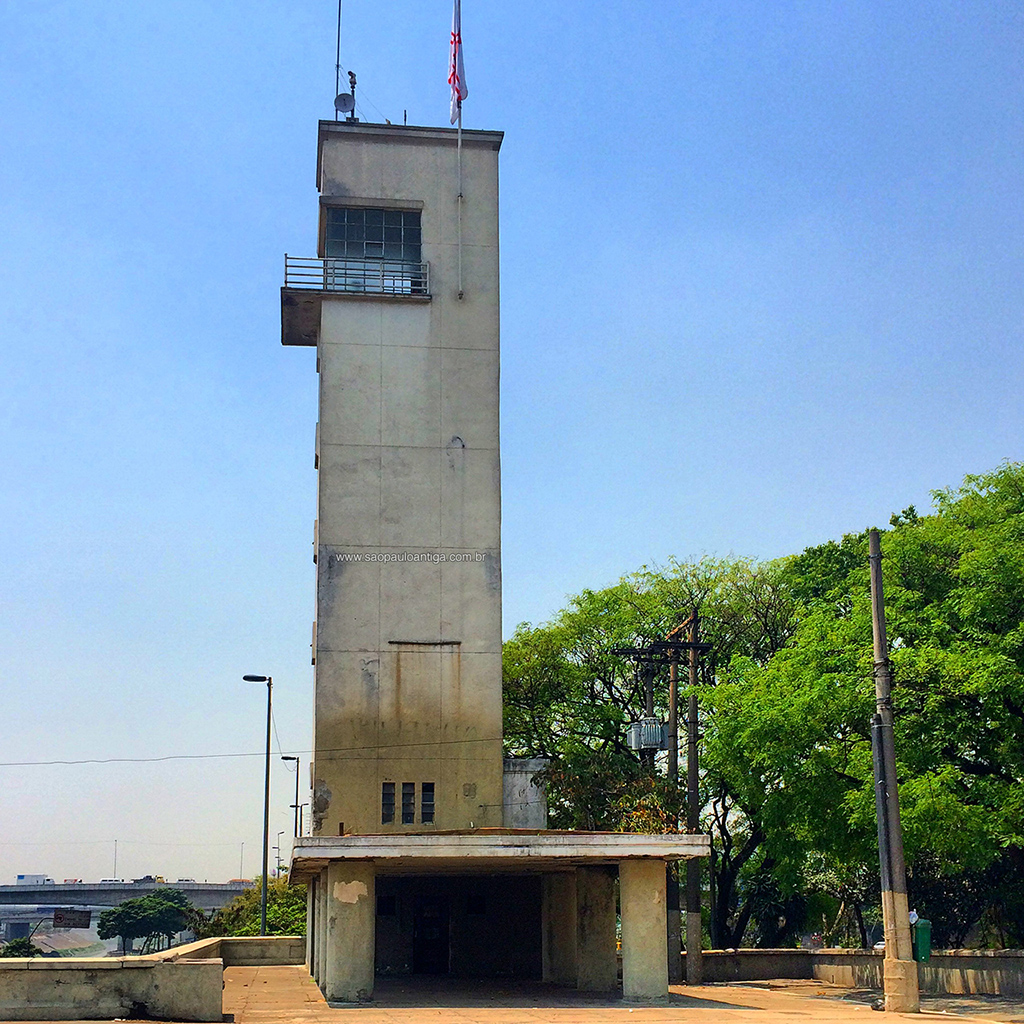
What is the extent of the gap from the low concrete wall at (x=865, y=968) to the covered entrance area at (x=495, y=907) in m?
6.12

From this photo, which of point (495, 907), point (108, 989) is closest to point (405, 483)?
point (495, 907)

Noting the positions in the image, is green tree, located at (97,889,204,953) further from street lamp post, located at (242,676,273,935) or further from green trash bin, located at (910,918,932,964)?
green trash bin, located at (910,918,932,964)

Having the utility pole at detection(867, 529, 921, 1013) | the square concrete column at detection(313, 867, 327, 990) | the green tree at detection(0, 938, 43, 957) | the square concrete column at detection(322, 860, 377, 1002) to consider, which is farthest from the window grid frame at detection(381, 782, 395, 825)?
the green tree at detection(0, 938, 43, 957)

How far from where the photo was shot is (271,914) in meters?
71.6

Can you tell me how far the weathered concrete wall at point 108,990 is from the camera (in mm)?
19844

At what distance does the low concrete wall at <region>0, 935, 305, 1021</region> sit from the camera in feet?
65.1

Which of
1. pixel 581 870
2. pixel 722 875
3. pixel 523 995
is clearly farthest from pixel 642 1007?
pixel 722 875

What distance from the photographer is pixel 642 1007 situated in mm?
24266

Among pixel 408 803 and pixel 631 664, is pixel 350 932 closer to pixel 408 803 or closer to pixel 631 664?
pixel 408 803

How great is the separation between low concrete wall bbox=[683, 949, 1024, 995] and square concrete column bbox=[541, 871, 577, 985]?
6.41m

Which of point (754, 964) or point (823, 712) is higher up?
point (823, 712)

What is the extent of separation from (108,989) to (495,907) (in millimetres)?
18938

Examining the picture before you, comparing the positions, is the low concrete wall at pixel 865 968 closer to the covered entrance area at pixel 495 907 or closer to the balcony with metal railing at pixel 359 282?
the covered entrance area at pixel 495 907

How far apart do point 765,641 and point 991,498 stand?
544 inches
